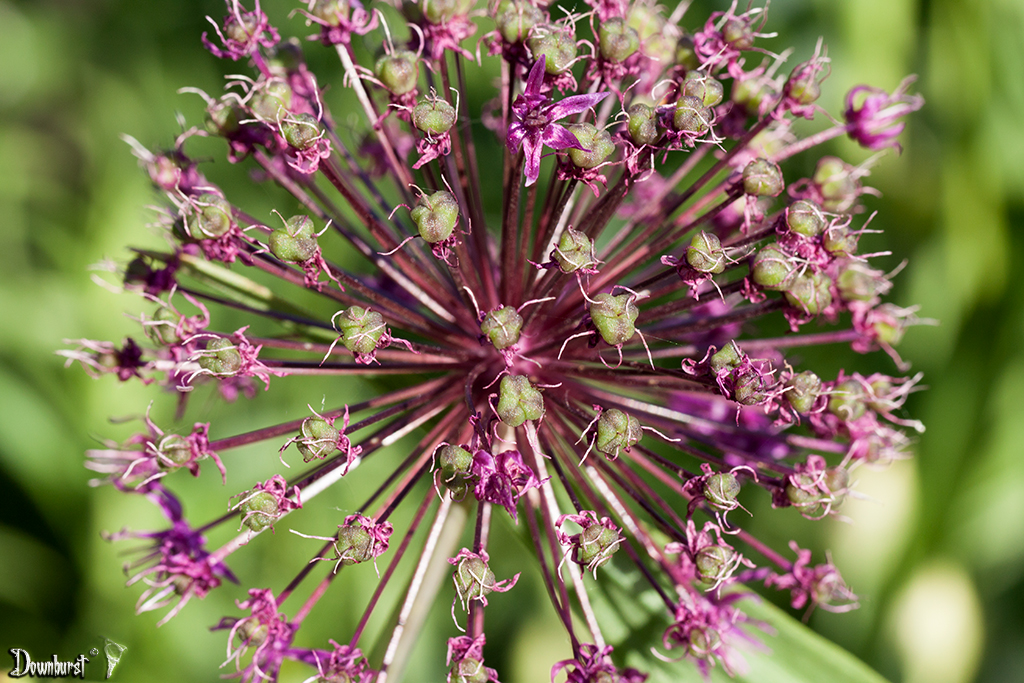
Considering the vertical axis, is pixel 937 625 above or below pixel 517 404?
below

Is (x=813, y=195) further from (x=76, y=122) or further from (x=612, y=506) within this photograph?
(x=76, y=122)

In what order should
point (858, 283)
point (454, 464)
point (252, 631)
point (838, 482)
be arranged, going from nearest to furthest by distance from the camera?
point (454, 464) < point (252, 631) < point (838, 482) < point (858, 283)

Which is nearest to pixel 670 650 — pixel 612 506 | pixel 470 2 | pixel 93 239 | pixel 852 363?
pixel 612 506

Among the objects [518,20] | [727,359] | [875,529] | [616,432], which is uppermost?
[518,20]

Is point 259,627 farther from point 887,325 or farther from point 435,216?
point 887,325

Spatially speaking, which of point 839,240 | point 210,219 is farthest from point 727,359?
point 210,219
